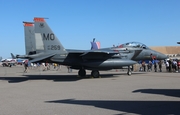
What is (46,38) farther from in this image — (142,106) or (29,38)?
(142,106)

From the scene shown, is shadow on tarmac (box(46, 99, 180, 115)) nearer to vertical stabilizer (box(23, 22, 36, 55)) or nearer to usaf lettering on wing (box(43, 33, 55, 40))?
usaf lettering on wing (box(43, 33, 55, 40))

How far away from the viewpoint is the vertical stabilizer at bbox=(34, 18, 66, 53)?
18.7m

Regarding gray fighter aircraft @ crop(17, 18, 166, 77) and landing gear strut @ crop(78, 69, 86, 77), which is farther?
landing gear strut @ crop(78, 69, 86, 77)

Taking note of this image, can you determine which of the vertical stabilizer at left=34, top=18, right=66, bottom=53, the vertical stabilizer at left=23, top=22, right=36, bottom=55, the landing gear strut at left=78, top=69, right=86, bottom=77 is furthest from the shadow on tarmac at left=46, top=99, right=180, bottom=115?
the vertical stabilizer at left=23, top=22, right=36, bottom=55

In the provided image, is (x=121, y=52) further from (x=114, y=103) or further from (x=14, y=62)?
(x=14, y=62)

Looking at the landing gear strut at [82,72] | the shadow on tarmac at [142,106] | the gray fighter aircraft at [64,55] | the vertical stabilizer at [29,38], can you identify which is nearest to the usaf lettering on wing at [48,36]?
the gray fighter aircraft at [64,55]

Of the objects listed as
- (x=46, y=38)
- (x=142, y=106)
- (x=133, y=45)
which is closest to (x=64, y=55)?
(x=46, y=38)

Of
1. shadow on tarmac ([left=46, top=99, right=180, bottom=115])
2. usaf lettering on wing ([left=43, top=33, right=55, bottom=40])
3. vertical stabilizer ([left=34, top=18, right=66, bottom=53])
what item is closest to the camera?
shadow on tarmac ([left=46, top=99, right=180, bottom=115])

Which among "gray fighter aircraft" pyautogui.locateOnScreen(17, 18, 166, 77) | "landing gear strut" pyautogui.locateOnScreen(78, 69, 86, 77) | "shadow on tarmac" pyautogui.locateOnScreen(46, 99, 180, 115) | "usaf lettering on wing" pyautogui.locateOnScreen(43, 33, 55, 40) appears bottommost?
"shadow on tarmac" pyautogui.locateOnScreen(46, 99, 180, 115)

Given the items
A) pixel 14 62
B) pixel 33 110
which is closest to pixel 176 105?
pixel 33 110

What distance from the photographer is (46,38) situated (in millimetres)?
19031

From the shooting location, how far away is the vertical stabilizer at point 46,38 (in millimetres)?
18719

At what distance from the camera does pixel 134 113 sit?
6.96 m

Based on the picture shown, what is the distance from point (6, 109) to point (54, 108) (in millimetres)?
1542
